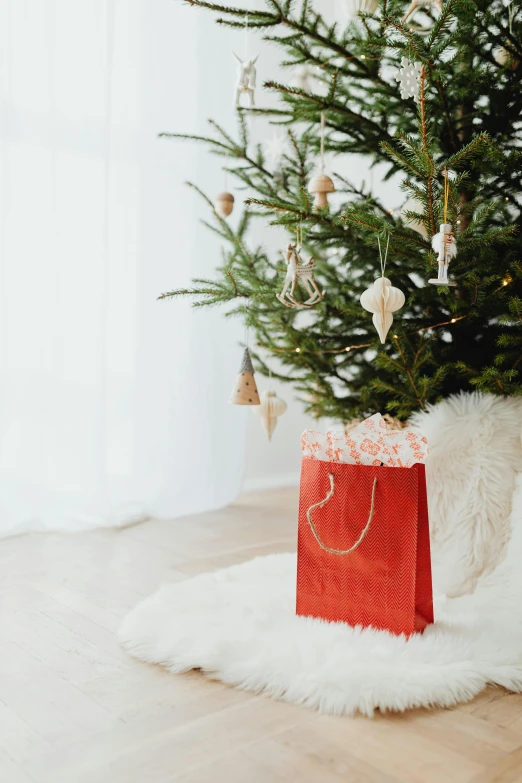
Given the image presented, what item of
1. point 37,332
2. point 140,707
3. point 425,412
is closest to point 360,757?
point 140,707

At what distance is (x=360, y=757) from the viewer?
965mm

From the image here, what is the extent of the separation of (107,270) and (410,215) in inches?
47.6

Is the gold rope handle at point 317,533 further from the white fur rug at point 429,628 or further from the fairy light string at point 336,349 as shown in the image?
the fairy light string at point 336,349

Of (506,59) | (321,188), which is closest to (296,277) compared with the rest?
(321,188)

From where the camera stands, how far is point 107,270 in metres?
2.29

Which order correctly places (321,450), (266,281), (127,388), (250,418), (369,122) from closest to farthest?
(321,450) < (369,122) < (266,281) < (127,388) < (250,418)

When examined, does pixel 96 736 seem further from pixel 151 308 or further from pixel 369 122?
pixel 151 308

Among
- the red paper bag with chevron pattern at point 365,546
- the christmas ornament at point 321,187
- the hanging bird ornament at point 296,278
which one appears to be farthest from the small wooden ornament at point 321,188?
the red paper bag with chevron pattern at point 365,546

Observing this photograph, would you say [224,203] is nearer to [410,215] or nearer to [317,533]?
[410,215]

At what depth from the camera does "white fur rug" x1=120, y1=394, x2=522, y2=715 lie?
1133mm

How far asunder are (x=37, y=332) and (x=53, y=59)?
0.77 meters

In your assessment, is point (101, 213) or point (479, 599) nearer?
point (479, 599)

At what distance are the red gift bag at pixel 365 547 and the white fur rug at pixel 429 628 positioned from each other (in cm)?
4

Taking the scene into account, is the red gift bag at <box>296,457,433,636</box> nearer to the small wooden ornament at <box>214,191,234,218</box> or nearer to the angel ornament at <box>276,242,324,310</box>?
the angel ornament at <box>276,242,324,310</box>
